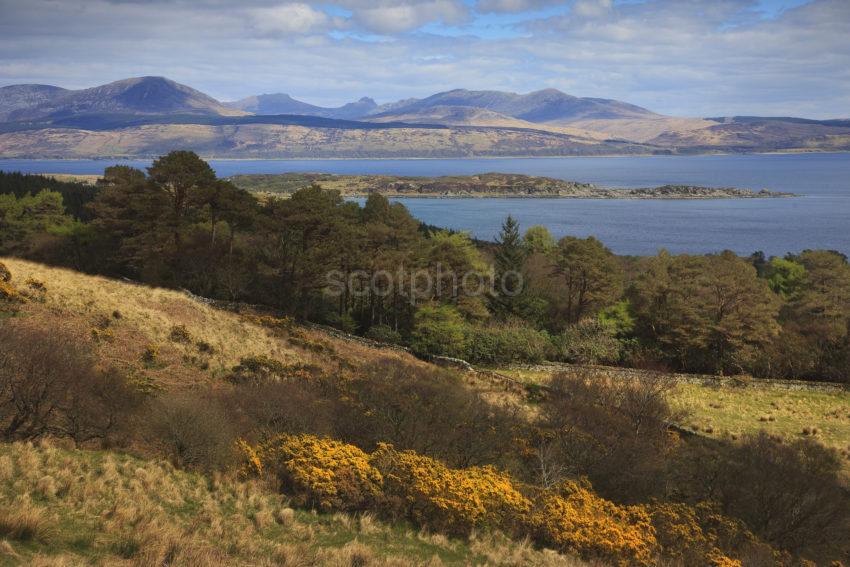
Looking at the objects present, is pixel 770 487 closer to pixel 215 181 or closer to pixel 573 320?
pixel 573 320

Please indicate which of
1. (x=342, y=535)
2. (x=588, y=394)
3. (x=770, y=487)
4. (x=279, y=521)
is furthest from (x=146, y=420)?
(x=588, y=394)

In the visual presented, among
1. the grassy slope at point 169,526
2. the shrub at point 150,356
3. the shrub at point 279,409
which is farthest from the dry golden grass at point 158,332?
the grassy slope at point 169,526

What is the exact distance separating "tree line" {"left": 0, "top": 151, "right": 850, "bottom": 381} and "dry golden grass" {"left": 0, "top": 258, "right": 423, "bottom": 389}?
10604 mm

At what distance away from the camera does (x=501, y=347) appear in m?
44.0

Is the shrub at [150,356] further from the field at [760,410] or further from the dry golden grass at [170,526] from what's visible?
the field at [760,410]

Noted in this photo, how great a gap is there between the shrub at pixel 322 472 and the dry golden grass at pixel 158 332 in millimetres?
7588

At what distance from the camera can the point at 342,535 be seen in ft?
41.8

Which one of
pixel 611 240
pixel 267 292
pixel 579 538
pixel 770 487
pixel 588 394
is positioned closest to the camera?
pixel 579 538

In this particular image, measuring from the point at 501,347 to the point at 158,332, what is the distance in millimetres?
24068

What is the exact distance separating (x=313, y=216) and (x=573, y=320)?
24.6 meters

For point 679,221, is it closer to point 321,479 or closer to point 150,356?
point 150,356

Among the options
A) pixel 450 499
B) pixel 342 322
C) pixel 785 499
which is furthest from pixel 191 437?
pixel 342 322

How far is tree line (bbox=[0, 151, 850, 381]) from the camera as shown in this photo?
45.1 metres

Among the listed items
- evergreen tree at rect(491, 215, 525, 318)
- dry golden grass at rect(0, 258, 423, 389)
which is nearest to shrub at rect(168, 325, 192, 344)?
dry golden grass at rect(0, 258, 423, 389)
